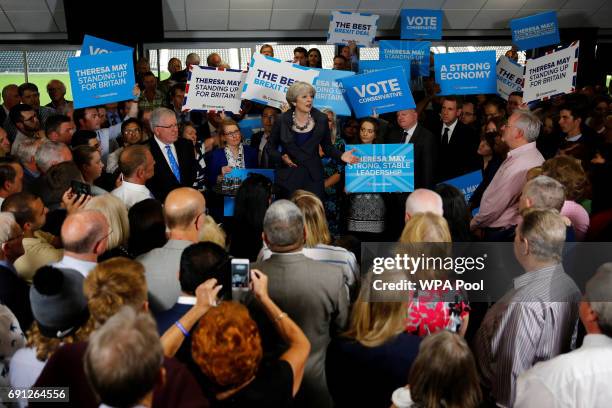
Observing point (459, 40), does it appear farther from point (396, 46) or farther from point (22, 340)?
point (22, 340)

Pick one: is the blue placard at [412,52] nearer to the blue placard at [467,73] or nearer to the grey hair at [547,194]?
the blue placard at [467,73]

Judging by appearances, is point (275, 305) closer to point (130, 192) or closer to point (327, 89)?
point (130, 192)

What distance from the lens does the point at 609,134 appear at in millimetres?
5551

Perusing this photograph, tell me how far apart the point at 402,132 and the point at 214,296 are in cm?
389

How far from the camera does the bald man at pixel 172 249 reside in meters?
3.02

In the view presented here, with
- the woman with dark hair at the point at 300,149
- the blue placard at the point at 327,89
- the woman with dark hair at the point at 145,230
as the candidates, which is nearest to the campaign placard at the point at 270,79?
the blue placard at the point at 327,89

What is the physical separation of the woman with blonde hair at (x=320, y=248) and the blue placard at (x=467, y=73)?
13.1 ft

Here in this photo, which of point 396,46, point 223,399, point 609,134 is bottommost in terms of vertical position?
point 223,399

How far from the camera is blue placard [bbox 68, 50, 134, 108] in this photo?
19.7 ft

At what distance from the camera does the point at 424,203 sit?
358 centimetres

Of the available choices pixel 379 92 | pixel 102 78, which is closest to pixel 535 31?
pixel 379 92

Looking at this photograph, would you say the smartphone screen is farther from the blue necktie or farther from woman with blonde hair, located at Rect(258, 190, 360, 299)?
the blue necktie

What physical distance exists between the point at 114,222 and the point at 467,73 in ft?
15.9

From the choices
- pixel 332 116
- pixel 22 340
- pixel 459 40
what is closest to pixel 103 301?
pixel 22 340
